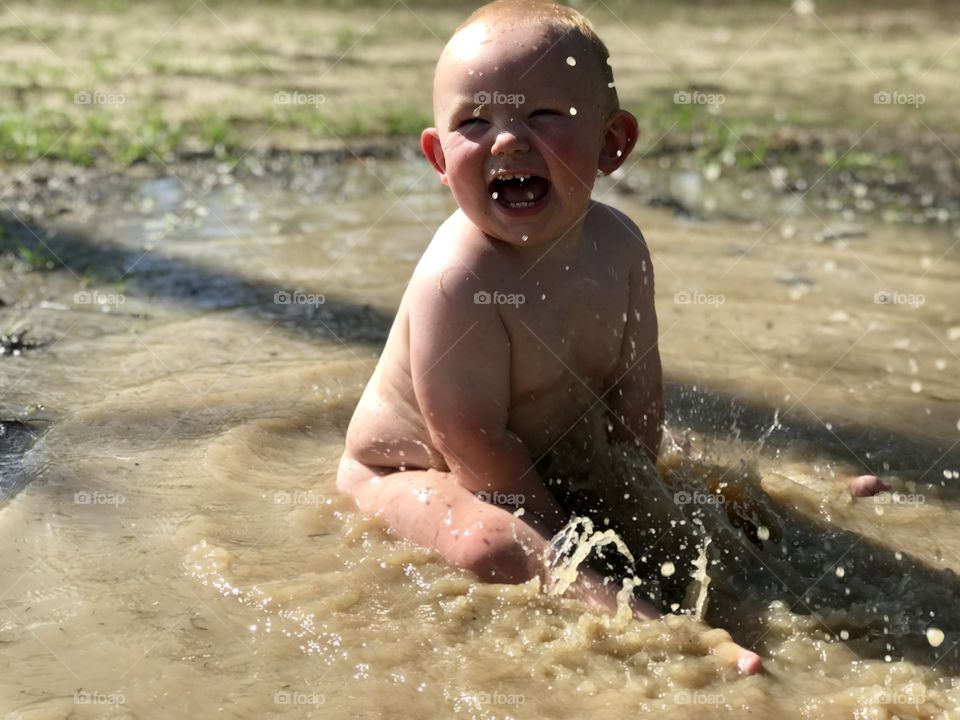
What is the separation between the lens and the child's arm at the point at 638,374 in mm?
3104

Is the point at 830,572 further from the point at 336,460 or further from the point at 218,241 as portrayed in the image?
the point at 218,241

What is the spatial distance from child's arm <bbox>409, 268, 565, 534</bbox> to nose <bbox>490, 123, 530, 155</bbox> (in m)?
0.30

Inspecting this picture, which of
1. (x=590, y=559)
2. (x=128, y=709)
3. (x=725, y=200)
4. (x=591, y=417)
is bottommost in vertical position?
(x=128, y=709)

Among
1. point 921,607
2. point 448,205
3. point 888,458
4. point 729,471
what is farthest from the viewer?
point 448,205

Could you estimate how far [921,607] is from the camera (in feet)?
8.91

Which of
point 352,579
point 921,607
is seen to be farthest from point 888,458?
point 352,579

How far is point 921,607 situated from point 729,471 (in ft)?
2.22
